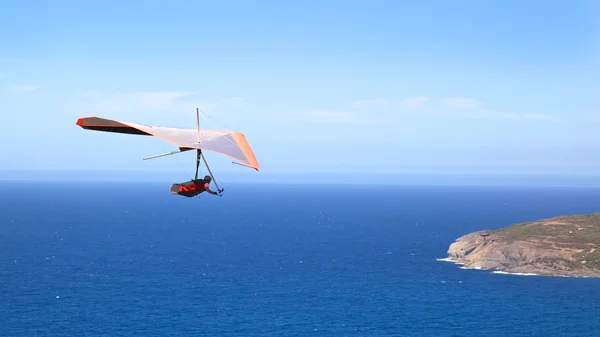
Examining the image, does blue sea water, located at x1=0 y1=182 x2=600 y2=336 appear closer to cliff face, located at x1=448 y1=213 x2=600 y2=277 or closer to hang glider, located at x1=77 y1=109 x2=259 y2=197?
cliff face, located at x1=448 y1=213 x2=600 y2=277

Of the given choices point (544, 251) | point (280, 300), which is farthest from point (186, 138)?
point (544, 251)

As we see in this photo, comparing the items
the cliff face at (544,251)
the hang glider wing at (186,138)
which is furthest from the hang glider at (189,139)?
the cliff face at (544,251)

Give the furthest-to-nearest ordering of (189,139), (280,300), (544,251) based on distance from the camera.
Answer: (544,251) → (280,300) → (189,139)

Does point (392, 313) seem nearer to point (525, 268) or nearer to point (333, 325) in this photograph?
point (333, 325)

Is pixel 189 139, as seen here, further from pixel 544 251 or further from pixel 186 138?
pixel 544 251

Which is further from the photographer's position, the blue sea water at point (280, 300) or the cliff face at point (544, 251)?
the cliff face at point (544, 251)

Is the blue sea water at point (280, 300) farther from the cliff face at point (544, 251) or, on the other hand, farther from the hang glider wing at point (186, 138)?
the hang glider wing at point (186, 138)

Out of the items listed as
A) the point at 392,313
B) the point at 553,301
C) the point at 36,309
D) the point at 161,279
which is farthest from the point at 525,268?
the point at 36,309
